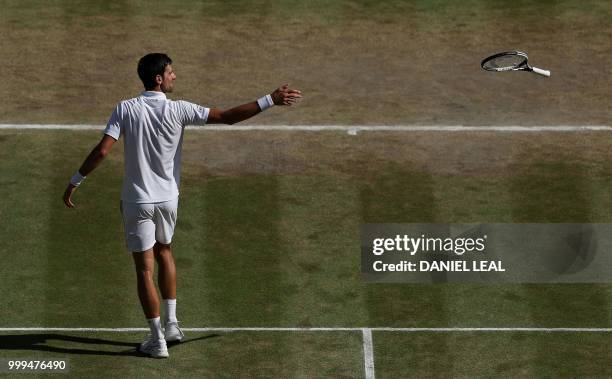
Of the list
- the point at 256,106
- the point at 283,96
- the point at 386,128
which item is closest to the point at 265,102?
the point at 256,106

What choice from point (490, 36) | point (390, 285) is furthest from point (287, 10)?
point (390, 285)

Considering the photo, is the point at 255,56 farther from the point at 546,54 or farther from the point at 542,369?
the point at 542,369

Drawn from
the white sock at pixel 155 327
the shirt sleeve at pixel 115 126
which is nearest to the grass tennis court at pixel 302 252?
the white sock at pixel 155 327

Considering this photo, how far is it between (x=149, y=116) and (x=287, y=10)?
29.7 ft

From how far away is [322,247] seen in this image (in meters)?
17.5

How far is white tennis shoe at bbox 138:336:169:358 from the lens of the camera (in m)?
15.0

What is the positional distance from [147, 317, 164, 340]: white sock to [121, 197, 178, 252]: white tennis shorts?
0.68m

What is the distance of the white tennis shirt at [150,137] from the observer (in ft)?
48.3

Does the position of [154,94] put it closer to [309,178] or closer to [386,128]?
[309,178]

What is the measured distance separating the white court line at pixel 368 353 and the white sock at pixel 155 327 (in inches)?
77.1

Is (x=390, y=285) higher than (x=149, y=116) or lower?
lower

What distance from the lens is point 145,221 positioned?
1484 centimetres

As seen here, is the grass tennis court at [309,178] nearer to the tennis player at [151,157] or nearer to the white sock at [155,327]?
the white sock at [155,327]

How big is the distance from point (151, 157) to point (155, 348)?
72.1 inches
